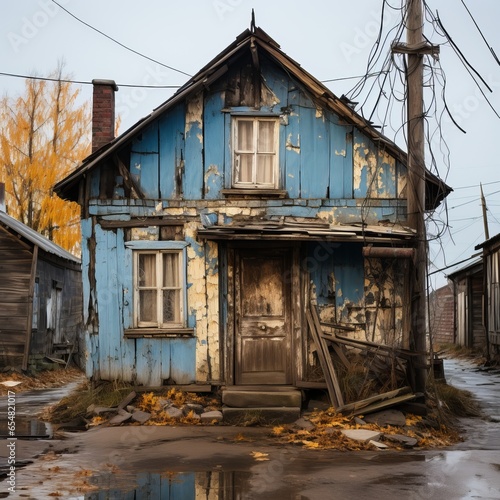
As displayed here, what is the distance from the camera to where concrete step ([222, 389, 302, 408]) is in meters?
12.8

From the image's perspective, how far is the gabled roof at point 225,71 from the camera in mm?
13539

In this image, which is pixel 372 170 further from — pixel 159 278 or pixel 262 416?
pixel 262 416

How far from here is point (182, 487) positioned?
8.23 meters

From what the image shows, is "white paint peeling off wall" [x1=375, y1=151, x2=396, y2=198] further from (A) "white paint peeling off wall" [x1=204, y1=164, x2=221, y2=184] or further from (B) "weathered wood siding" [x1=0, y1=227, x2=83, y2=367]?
(B) "weathered wood siding" [x1=0, y1=227, x2=83, y2=367]

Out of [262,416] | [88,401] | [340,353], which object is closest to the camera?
[262,416]

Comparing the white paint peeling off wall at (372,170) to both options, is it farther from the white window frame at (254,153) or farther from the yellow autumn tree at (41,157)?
the yellow autumn tree at (41,157)

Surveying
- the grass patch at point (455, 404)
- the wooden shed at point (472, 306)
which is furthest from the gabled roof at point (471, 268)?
the grass patch at point (455, 404)

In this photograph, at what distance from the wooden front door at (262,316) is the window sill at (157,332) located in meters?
0.91

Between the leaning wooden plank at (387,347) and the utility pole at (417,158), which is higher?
the utility pole at (417,158)

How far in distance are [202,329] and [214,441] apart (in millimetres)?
3106

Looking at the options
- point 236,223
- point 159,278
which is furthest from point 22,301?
point 236,223

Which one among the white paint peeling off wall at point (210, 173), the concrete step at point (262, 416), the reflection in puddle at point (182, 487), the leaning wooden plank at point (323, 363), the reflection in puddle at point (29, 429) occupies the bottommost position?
the reflection in puddle at point (182, 487)

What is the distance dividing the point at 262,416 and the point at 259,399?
43cm

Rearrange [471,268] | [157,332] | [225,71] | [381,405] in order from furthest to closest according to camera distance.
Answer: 1. [471,268]
2. [225,71]
3. [157,332]
4. [381,405]
